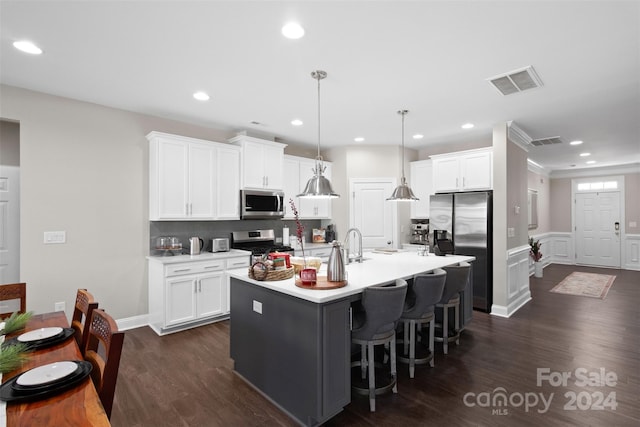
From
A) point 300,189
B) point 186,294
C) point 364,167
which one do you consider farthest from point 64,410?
point 364,167

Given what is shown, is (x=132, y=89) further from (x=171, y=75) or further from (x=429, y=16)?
(x=429, y=16)

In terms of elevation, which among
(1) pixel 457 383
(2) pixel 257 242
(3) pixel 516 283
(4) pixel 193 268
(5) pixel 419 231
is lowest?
(1) pixel 457 383

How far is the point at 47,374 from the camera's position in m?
1.26

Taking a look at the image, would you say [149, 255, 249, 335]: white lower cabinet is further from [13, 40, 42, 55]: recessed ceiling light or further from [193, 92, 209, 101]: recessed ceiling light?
[13, 40, 42, 55]: recessed ceiling light

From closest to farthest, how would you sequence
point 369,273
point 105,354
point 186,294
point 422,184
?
point 105,354
point 369,273
point 186,294
point 422,184

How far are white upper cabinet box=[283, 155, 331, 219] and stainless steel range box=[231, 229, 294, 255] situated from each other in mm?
528

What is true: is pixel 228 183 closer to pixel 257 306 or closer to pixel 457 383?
pixel 257 306

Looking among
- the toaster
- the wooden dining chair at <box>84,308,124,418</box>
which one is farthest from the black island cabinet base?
the toaster

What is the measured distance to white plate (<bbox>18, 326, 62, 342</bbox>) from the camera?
A: 5.31ft

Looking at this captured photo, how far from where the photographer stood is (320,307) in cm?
208

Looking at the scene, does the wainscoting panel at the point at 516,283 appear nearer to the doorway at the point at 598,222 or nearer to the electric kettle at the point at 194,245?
the electric kettle at the point at 194,245

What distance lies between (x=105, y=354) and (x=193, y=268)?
2.66m

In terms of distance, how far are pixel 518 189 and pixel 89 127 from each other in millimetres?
5984

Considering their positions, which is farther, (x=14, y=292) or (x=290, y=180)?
(x=290, y=180)
